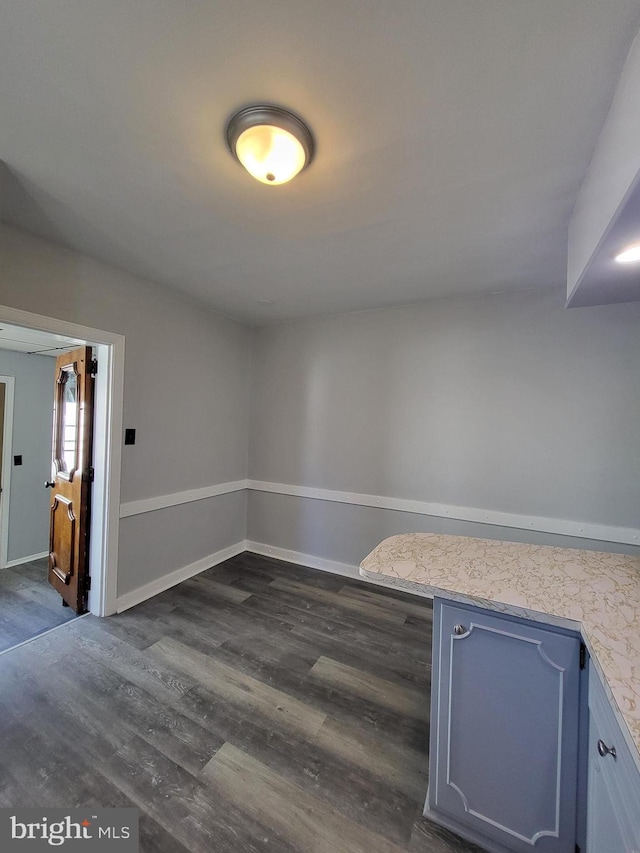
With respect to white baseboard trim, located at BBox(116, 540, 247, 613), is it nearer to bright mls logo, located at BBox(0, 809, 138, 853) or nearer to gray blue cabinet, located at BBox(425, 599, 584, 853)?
bright mls logo, located at BBox(0, 809, 138, 853)

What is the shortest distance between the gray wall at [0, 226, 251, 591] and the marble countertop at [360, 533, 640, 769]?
218cm

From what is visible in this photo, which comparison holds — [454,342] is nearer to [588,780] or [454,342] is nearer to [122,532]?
[588,780]

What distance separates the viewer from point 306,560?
358cm

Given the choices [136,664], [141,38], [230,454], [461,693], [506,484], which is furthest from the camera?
[230,454]

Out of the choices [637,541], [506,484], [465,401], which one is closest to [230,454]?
[465,401]

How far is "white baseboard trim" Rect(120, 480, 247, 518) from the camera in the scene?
8.77 feet

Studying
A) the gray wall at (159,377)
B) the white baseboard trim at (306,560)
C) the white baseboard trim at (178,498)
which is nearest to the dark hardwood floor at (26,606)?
the gray wall at (159,377)

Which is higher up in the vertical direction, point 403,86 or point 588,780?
point 403,86

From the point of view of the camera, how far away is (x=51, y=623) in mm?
2506

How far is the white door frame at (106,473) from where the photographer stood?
2.50 metres

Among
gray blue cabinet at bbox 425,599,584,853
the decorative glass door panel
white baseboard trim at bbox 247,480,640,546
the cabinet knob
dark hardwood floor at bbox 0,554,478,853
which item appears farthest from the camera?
the decorative glass door panel

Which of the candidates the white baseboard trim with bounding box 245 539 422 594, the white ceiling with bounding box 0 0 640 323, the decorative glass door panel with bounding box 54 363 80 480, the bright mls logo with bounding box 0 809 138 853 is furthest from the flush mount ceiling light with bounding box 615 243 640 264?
the decorative glass door panel with bounding box 54 363 80 480

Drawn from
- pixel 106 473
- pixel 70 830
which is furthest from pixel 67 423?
pixel 70 830

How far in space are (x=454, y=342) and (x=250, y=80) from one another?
2328 millimetres
